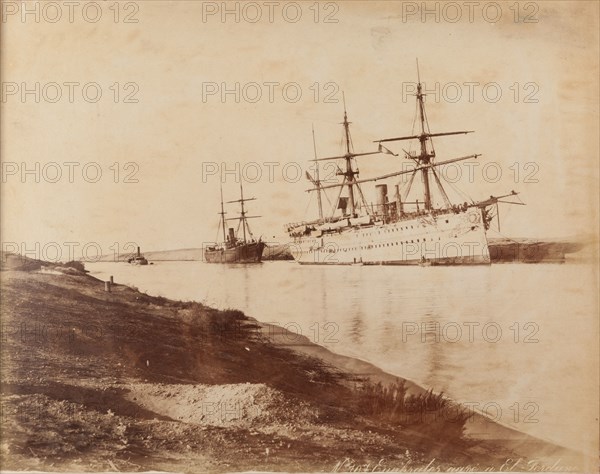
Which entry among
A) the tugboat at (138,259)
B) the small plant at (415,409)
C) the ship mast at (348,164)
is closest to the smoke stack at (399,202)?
the ship mast at (348,164)

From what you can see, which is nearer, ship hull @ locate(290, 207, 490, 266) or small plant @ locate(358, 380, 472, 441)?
small plant @ locate(358, 380, 472, 441)

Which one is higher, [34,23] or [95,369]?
[34,23]

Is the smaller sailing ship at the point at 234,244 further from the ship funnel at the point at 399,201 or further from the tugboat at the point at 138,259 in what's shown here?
the ship funnel at the point at 399,201

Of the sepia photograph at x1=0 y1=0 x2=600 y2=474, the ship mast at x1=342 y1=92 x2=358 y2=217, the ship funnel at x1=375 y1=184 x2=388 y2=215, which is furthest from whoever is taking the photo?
the ship funnel at x1=375 y1=184 x2=388 y2=215

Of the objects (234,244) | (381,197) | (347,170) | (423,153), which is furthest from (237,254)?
(423,153)

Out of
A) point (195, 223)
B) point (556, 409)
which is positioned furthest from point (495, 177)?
point (195, 223)

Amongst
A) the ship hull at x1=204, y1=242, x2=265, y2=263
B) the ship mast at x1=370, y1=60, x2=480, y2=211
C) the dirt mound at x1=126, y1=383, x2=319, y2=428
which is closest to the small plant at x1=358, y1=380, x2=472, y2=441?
the dirt mound at x1=126, y1=383, x2=319, y2=428

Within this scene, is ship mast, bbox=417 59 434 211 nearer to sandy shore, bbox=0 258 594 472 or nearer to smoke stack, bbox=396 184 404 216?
smoke stack, bbox=396 184 404 216

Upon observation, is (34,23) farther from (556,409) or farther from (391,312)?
(556,409)
